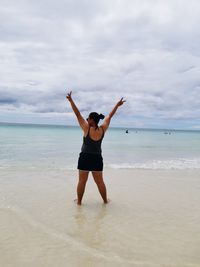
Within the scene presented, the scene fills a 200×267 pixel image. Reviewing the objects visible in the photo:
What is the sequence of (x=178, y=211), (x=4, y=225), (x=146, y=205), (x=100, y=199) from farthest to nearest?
1. (x=100, y=199)
2. (x=146, y=205)
3. (x=178, y=211)
4. (x=4, y=225)

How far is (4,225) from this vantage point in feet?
18.6

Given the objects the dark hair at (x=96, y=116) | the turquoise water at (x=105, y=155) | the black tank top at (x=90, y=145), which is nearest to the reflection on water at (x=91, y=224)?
the black tank top at (x=90, y=145)

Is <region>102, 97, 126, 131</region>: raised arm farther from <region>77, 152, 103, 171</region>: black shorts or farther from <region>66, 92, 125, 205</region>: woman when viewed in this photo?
<region>77, 152, 103, 171</region>: black shorts

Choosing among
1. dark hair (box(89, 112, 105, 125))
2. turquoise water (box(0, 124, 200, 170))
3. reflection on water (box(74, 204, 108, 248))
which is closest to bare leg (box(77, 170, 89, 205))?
reflection on water (box(74, 204, 108, 248))

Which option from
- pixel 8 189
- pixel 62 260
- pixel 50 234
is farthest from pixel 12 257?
pixel 8 189

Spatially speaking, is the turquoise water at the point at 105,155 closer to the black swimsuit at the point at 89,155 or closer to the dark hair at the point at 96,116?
the black swimsuit at the point at 89,155

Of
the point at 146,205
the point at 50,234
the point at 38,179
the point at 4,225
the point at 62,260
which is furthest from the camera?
the point at 38,179

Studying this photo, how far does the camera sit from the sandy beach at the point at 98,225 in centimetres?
445

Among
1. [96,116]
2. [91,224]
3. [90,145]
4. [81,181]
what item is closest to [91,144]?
[90,145]

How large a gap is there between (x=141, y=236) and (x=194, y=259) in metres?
1.07

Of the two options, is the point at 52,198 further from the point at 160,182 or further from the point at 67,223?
the point at 160,182

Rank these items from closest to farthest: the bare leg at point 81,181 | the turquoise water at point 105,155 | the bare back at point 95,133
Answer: the bare back at point 95,133 < the bare leg at point 81,181 < the turquoise water at point 105,155

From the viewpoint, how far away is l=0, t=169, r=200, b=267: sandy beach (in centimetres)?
445

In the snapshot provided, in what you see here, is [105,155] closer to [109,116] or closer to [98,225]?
[109,116]
